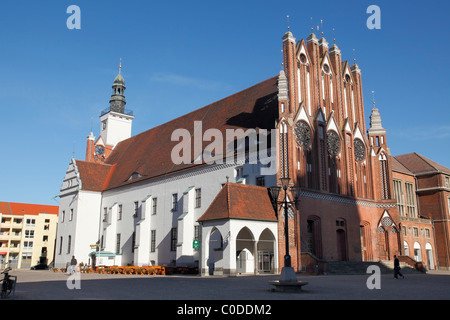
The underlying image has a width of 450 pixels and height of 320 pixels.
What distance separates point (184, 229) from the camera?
38.0 metres

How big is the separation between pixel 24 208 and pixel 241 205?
260 feet

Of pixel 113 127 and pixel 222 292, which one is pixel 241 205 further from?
pixel 113 127

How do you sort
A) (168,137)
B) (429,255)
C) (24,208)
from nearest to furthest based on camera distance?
(168,137) < (429,255) < (24,208)

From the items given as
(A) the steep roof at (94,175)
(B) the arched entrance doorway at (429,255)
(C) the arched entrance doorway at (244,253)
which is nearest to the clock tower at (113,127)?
(A) the steep roof at (94,175)

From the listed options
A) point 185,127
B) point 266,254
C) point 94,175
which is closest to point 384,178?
point 266,254

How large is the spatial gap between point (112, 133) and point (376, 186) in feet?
130

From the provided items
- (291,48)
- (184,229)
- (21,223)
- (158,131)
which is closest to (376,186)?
(291,48)

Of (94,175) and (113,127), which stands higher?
(113,127)

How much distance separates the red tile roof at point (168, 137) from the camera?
38.0 m

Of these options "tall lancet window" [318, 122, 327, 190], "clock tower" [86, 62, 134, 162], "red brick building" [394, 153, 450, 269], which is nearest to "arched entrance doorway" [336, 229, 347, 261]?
"tall lancet window" [318, 122, 327, 190]

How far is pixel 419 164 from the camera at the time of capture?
58125 millimetres
